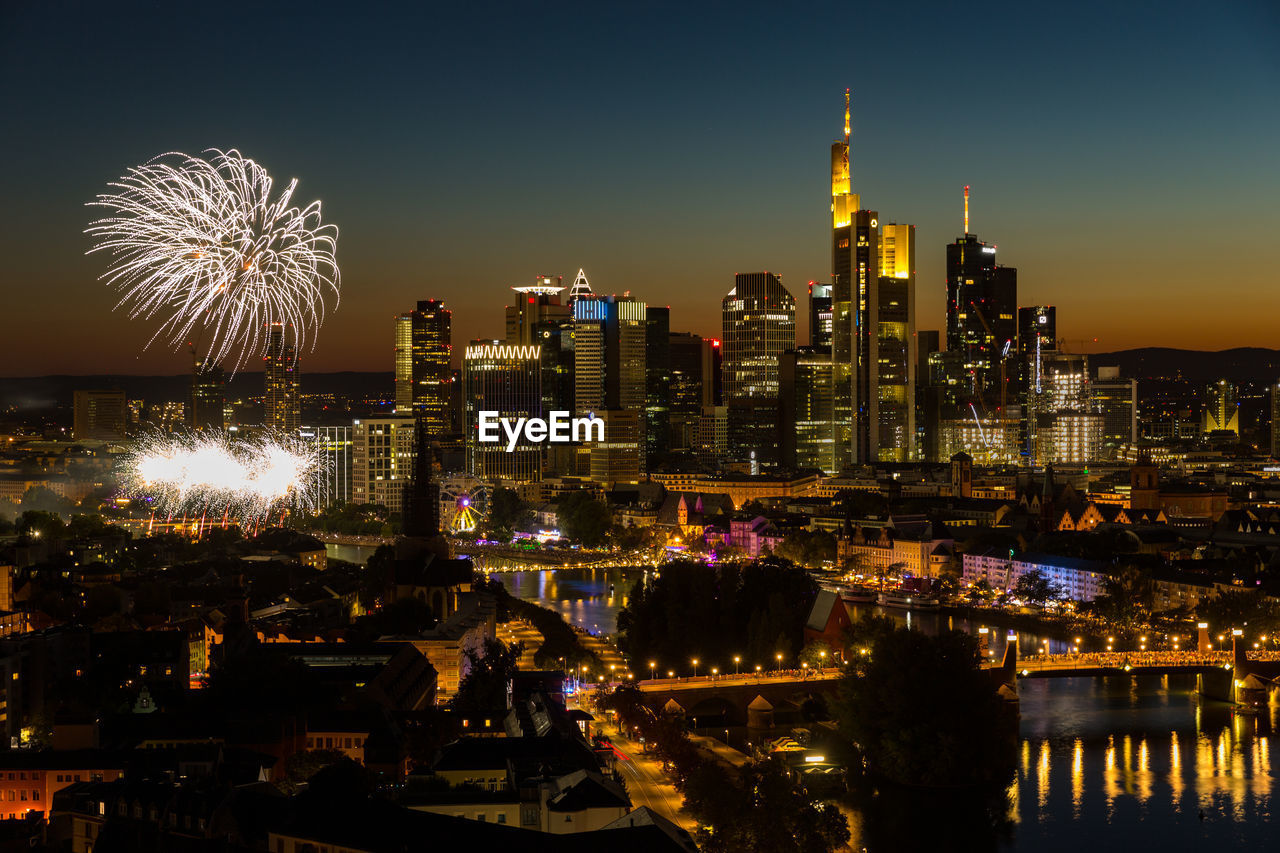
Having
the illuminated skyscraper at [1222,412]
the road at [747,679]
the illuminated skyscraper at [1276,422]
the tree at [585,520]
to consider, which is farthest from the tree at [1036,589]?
the illuminated skyscraper at [1222,412]

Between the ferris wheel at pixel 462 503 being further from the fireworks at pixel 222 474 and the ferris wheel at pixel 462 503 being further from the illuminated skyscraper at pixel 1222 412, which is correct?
the illuminated skyscraper at pixel 1222 412

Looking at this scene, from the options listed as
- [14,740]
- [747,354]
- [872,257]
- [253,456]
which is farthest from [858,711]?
[747,354]

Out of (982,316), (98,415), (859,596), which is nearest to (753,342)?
(982,316)

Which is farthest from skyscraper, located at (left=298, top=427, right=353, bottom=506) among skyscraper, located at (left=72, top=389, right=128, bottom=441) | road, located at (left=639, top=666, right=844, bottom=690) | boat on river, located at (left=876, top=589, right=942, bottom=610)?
road, located at (left=639, top=666, right=844, bottom=690)

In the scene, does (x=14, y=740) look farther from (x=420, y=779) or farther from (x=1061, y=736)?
(x=1061, y=736)

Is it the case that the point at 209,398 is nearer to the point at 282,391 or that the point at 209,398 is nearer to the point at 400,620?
the point at 282,391

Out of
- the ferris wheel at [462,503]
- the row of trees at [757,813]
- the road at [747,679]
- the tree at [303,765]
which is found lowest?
the row of trees at [757,813]

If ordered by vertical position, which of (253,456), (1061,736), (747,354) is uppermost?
(747,354)
